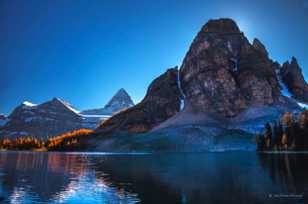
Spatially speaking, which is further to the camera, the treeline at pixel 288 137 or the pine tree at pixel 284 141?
the pine tree at pixel 284 141

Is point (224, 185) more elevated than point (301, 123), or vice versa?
point (301, 123)

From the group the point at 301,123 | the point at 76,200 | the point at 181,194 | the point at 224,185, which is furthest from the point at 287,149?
the point at 76,200

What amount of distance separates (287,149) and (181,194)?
410 feet

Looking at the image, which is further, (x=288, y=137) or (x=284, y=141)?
(x=288, y=137)

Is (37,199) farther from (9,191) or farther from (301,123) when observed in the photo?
(301,123)

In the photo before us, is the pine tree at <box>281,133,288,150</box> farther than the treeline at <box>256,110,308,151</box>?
Yes

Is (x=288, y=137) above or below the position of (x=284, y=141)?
above

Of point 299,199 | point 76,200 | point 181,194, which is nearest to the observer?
point 299,199

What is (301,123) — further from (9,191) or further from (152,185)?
(9,191)

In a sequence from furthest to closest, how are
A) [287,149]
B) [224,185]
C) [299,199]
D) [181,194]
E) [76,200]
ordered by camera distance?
1. [287,149]
2. [224,185]
3. [181,194]
4. [76,200]
5. [299,199]

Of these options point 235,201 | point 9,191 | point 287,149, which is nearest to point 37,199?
point 9,191

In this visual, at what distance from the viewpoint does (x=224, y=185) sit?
43125 mm

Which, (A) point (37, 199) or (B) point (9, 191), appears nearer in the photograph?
(A) point (37, 199)

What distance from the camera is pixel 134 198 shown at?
3434 centimetres
